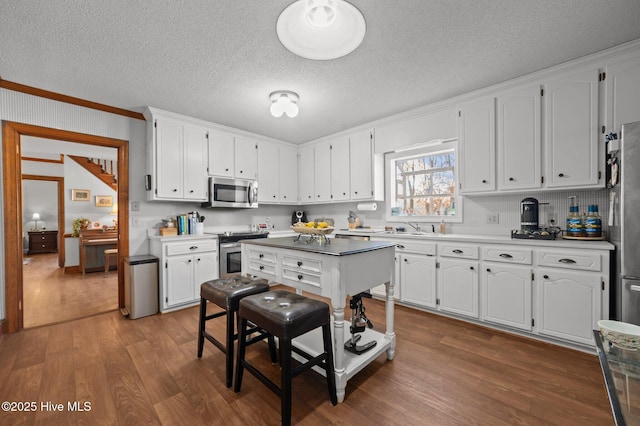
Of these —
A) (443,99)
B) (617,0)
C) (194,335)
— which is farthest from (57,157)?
(617,0)

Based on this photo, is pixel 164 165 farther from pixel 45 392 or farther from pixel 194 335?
pixel 45 392

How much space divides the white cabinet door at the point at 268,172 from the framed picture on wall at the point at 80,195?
196 inches

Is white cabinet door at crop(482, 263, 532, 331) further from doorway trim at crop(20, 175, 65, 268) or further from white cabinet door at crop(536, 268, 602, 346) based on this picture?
doorway trim at crop(20, 175, 65, 268)

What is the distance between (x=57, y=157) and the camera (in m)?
7.02

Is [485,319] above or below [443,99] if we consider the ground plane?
below

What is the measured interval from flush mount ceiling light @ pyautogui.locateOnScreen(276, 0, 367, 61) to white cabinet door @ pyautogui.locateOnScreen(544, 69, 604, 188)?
6.51 feet

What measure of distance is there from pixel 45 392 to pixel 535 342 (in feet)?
12.5

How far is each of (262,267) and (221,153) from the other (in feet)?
8.13

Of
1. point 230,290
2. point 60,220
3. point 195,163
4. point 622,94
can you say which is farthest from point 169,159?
point 60,220

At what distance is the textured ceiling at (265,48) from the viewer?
1750mm

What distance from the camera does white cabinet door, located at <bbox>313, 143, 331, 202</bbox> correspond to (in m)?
4.54

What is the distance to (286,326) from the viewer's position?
142 cm

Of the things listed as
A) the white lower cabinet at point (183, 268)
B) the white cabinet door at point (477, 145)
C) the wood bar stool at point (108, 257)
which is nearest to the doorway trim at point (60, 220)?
the wood bar stool at point (108, 257)

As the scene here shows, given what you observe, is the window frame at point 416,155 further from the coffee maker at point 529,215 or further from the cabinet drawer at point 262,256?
the cabinet drawer at point 262,256
